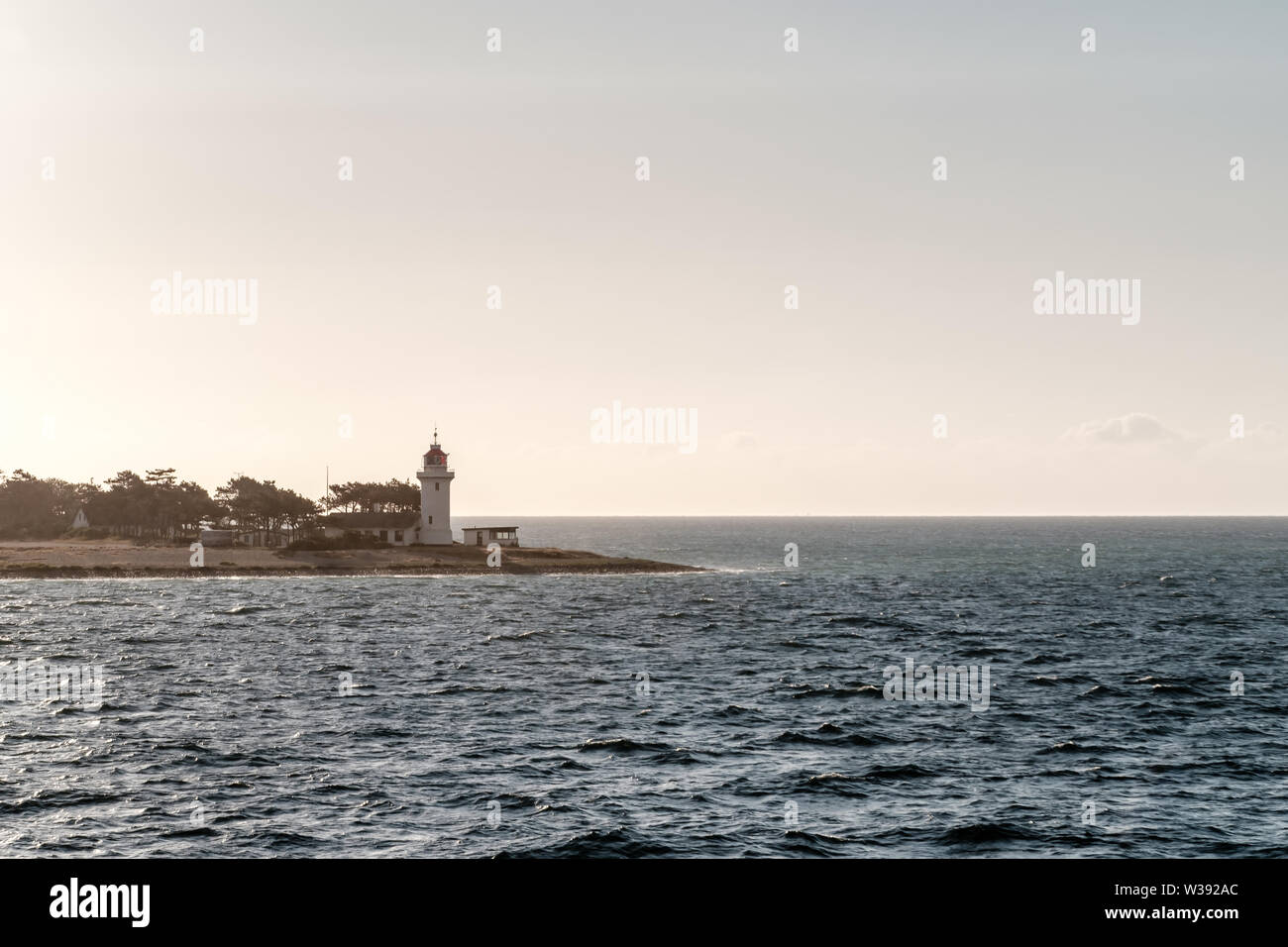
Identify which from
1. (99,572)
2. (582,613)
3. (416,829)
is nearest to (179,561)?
(99,572)

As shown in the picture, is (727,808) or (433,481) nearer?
A: (727,808)

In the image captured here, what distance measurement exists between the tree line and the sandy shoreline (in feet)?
44.0

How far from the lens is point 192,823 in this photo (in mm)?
26281

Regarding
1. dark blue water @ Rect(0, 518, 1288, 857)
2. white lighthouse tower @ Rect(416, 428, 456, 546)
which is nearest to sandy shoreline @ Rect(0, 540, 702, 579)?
white lighthouse tower @ Rect(416, 428, 456, 546)

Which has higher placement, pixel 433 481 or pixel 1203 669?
pixel 433 481

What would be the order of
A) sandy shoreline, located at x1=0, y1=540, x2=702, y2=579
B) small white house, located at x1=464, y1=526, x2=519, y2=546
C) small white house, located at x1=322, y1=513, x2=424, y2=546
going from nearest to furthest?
sandy shoreline, located at x1=0, y1=540, x2=702, y2=579 → small white house, located at x1=322, y1=513, x2=424, y2=546 → small white house, located at x1=464, y1=526, x2=519, y2=546

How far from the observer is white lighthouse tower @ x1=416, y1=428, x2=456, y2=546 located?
132 meters

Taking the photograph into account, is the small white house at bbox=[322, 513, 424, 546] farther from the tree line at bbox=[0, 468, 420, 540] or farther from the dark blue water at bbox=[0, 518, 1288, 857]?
the dark blue water at bbox=[0, 518, 1288, 857]

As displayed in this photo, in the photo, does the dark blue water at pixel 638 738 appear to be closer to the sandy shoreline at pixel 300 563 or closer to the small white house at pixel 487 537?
the sandy shoreline at pixel 300 563

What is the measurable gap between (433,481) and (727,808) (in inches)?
4307

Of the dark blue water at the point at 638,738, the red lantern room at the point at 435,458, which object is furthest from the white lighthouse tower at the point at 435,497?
the dark blue water at the point at 638,738
